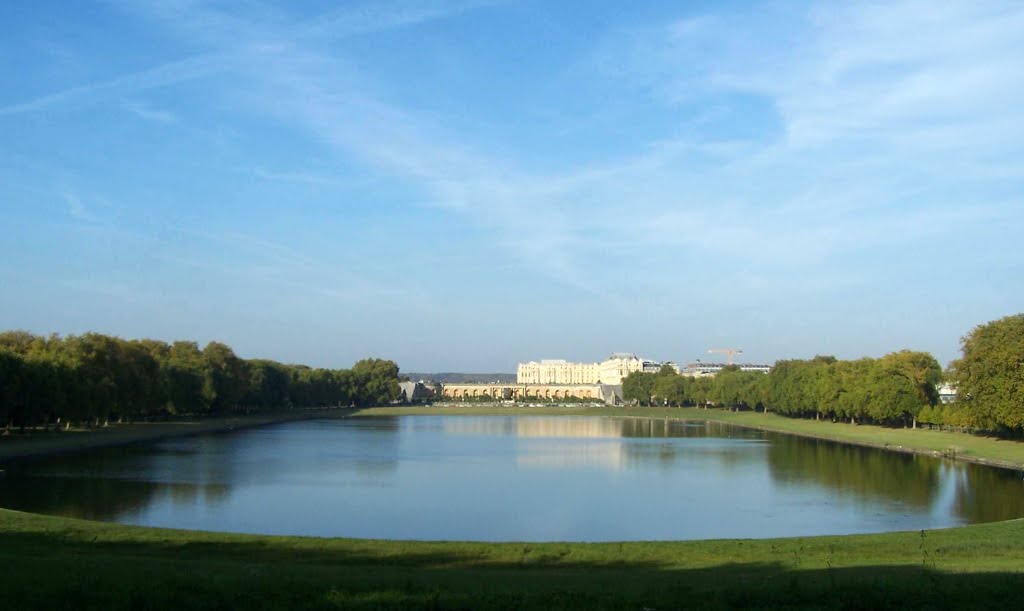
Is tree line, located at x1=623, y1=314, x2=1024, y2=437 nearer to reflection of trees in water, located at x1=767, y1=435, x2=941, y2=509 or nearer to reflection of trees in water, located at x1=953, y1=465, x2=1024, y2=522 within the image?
reflection of trees in water, located at x1=767, y1=435, x2=941, y2=509

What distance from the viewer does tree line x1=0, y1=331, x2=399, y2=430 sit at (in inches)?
2042

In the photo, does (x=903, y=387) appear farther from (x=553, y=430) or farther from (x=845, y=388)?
(x=553, y=430)

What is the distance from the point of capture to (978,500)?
32812mm

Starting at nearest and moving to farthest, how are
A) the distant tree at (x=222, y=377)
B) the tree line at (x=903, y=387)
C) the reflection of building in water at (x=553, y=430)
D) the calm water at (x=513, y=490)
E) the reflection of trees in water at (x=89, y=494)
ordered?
the calm water at (x=513, y=490), the reflection of trees in water at (x=89, y=494), the tree line at (x=903, y=387), the reflection of building in water at (x=553, y=430), the distant tree at (x=222, y=377)

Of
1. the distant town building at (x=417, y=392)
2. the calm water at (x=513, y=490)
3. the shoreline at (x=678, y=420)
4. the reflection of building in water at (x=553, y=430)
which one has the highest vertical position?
the distant town building at (x=417, y=392)

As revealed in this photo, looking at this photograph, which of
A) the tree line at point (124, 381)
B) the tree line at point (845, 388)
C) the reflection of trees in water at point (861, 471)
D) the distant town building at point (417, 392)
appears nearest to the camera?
the reflection of trees in water at point (861, 471)

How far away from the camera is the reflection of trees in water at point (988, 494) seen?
29219 millimetres

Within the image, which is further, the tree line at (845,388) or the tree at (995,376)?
the tree line at (845,388)

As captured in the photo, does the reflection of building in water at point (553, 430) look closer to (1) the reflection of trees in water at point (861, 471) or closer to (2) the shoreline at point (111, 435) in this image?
(2) the shoreline at point (111, 435)

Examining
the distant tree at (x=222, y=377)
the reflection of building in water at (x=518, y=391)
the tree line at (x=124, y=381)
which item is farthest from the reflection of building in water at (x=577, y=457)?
the reflection of building in water at (x=518, y=391)

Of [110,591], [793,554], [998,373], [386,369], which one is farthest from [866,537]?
[386,369]

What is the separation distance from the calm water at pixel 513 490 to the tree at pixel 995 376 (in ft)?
15.1

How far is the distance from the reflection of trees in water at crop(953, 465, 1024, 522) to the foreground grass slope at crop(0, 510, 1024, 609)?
5212mm

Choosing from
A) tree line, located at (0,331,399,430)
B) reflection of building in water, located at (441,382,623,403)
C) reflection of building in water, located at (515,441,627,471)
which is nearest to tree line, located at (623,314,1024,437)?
reflection of building in water, located at (515,441,627,471)
